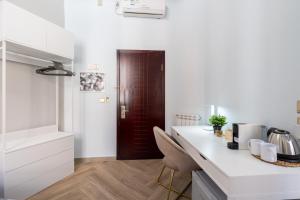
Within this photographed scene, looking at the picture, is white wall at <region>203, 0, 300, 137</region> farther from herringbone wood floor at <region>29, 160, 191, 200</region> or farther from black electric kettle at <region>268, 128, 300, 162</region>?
herringbone wood floor at <region>29, 160, 191, 200</region>

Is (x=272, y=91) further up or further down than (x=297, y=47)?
further down

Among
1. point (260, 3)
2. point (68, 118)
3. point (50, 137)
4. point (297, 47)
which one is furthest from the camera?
point (68, 118)

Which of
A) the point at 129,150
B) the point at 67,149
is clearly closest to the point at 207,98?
the point at 129,150

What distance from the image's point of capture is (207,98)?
309 cm

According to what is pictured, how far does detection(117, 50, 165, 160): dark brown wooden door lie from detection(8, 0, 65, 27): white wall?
1.14 m

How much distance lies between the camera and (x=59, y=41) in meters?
2.40

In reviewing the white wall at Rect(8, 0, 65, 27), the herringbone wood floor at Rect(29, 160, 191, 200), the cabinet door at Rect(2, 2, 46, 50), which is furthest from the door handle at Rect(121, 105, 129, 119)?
the white wall at Rect(8, 0, 65, 27)

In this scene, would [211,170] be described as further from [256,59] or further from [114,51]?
[114,51]

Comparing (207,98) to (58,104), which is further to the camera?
(207,98)

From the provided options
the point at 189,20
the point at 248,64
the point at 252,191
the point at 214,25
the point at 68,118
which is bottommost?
the point at 252,191

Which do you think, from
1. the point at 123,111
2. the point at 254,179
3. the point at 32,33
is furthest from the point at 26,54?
the point at 254,179

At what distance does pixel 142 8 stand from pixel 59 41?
1.49 m

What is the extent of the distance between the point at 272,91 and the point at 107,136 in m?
2.59

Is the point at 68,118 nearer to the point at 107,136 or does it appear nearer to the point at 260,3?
the point at 107,136
